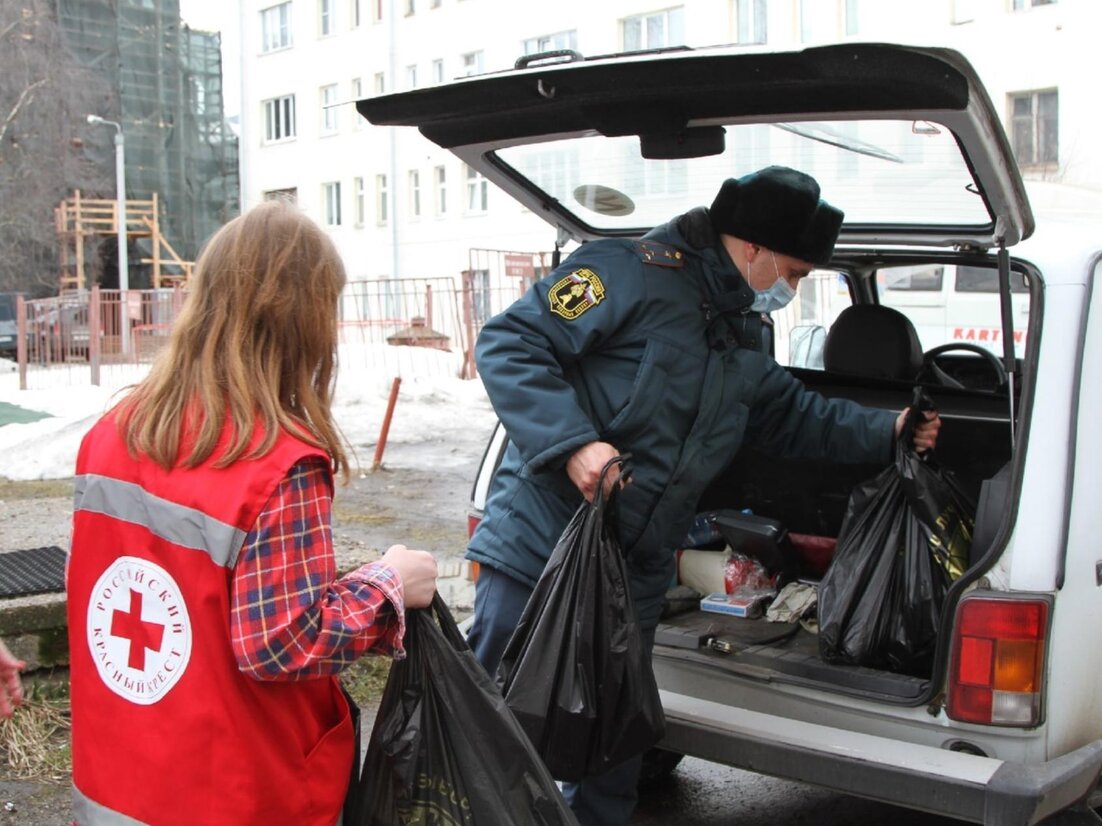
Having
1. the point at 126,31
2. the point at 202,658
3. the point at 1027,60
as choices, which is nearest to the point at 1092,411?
the point at 202,658

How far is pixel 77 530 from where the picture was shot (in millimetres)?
1822

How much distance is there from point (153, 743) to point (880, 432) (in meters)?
2.30

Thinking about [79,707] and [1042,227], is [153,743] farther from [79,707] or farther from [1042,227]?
[1042,227]

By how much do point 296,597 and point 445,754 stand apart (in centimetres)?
42

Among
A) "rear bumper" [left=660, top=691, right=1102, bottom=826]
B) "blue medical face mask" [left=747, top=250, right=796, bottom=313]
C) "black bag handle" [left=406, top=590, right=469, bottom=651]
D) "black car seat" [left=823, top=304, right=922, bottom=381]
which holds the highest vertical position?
"blue medical face mask" [left=747, top=250, right=796, bottom=313]

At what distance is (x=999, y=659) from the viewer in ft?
8.93

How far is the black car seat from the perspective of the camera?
4.51 meters

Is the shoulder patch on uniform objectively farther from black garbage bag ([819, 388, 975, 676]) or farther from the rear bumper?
the rear bumper

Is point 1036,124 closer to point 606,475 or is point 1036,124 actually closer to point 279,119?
point 606,475

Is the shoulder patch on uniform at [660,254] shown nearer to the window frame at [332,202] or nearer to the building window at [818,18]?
the building window at [818,18]

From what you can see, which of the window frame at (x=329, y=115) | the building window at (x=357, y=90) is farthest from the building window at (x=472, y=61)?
the window frame at (x=329, y=115)

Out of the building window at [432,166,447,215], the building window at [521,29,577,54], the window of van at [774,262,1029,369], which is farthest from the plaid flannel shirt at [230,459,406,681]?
the building window at [432,166,447,215]

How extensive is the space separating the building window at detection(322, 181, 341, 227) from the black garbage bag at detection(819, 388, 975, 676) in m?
33.5

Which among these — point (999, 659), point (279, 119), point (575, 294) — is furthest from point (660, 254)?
point (279, 119)
